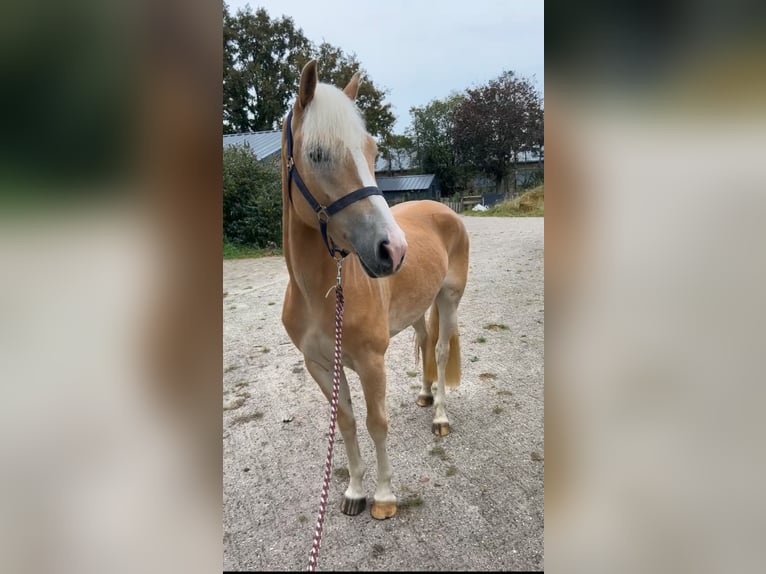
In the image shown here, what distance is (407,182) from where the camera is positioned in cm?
2661

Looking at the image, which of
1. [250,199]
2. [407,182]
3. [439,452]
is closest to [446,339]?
[439,452]

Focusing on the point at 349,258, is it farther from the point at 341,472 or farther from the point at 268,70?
the point at 268,70

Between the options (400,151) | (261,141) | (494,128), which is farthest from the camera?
(400,151)

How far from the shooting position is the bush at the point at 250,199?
8422mm

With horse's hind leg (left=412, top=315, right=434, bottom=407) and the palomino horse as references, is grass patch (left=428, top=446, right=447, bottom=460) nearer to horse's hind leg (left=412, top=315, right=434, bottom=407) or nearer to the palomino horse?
the palomino horse

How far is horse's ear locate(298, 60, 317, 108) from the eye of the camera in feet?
4.74

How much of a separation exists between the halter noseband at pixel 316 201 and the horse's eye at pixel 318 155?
0.12 metres

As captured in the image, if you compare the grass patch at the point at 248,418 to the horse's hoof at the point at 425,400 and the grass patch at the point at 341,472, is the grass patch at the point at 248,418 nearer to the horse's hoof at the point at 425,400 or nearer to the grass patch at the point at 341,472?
the grass patch at the point at 341,472

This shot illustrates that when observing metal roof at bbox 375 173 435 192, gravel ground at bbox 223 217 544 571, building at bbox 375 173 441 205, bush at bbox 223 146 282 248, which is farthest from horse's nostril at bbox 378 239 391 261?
metal roof at bbox 375 173 435 192
